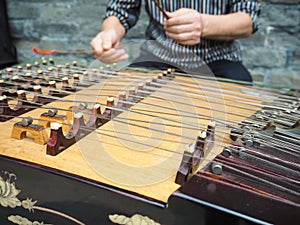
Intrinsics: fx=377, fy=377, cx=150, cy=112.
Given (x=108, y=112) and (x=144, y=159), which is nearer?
(x=144, y=159)

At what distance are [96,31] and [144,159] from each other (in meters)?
1.80

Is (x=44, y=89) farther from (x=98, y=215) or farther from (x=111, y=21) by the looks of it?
(x=111, y=21)

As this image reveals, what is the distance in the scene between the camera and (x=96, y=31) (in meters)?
2.35

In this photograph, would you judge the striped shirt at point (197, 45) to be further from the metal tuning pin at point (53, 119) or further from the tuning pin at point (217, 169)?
the tuning pin at point (217, 169)

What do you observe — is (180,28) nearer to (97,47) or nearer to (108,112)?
(97,47)

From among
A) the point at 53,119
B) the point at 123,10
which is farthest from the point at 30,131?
the point at 123,10

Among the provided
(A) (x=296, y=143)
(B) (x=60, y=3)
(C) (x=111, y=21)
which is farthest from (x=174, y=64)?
(B) (x=60, y=3)

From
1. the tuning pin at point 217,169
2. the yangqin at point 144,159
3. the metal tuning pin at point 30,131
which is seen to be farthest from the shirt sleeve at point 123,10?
the tuning pin at point 217,169

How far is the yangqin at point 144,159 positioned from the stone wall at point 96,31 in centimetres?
120

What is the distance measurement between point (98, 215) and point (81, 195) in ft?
0.15

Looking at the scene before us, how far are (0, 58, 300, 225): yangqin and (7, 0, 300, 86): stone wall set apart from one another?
1.20 m

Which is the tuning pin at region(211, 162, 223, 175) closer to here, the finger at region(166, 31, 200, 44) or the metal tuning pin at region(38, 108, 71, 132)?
the metal tuning pin at region(38, 108, 71, 132)

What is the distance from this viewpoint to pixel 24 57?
2512mm

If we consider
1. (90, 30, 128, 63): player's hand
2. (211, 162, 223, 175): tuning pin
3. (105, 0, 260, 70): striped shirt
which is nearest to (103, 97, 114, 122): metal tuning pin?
(211, 162, 223, 175): tuning pin
